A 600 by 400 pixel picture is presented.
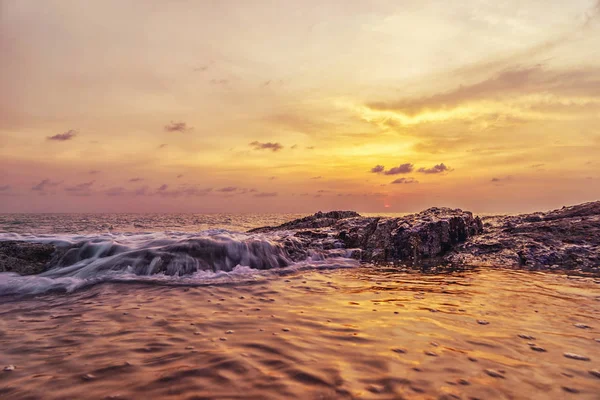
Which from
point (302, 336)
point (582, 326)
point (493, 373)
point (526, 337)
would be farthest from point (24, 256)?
point (582, 326)

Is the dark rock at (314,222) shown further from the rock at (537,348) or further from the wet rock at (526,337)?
the rock at (537,348)

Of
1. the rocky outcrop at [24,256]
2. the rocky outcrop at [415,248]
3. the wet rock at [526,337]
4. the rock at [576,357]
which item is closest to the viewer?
the rock at [576,357]

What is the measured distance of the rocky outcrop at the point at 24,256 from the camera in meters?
9.03

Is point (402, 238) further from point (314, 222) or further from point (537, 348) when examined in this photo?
point (537, 348)

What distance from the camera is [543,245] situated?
10000 mm

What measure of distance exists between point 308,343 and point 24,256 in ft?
32.3

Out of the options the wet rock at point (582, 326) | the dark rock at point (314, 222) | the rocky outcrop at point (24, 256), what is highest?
the dark rock at point (314, 222)

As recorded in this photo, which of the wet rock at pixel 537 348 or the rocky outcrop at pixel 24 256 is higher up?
the rocky outcrop at pixel 24 256

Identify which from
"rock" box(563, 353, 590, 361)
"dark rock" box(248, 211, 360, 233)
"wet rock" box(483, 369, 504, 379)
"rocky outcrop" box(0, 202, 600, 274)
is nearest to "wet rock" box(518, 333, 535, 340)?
"rock" box(563, 353, 590, 361)

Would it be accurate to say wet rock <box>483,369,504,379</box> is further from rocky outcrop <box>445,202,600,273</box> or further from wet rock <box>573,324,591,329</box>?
rocky outcrop <box>445,202,600,273</box>

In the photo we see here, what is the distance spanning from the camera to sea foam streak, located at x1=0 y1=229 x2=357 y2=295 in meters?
8.05

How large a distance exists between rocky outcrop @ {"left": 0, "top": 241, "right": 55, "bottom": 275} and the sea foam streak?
0.30 meters

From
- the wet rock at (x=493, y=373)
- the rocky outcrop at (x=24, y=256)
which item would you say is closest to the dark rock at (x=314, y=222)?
the rocky outcrop at (x=24, y=256)

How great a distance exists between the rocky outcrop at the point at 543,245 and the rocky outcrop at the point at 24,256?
39.8 feet
